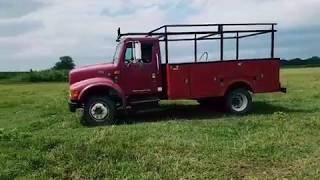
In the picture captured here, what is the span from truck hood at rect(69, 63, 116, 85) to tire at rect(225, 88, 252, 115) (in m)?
3.46

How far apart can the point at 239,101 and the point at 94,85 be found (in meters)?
4.21

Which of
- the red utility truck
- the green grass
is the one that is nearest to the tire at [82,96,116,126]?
the red utility truck

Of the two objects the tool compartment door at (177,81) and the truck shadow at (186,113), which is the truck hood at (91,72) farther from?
the tool compartment door at (177,81)

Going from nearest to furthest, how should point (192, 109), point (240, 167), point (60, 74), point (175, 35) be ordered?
point (240, 167) → point (175, 35) → point (192, 109) → point (60, 74)

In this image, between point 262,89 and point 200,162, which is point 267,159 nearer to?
point 200,162

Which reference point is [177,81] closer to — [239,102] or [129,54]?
[129,54]

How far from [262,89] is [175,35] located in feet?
9.48

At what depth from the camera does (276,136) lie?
530 inches

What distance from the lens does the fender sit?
663 inches

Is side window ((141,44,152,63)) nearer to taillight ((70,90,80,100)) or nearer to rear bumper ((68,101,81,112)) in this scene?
taillight ((70,90,80,100))

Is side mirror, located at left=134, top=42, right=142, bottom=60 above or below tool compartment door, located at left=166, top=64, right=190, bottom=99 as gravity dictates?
above

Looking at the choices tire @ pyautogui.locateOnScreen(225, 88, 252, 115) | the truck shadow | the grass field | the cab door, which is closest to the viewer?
the grass field

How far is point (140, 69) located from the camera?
17.4m

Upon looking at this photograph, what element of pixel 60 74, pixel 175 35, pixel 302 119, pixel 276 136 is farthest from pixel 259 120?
pixel 60 74
